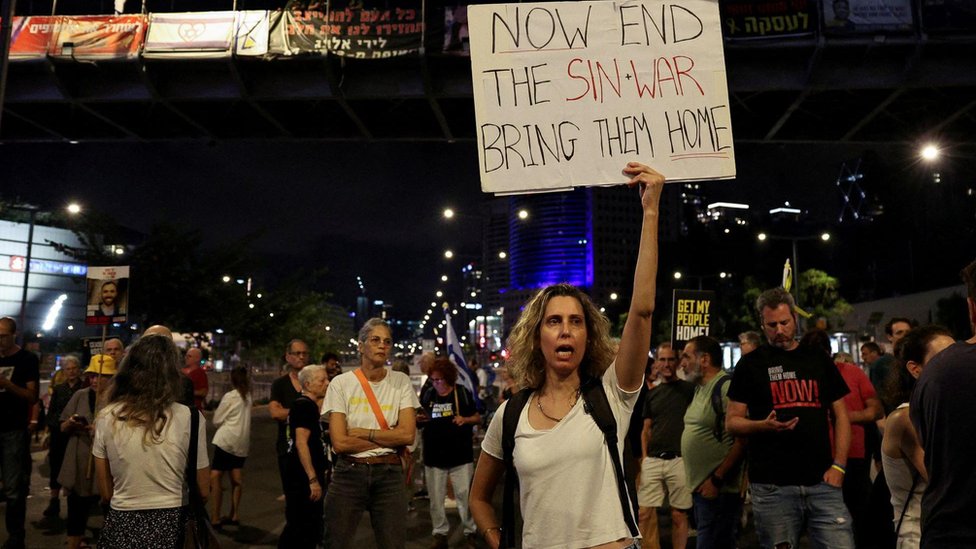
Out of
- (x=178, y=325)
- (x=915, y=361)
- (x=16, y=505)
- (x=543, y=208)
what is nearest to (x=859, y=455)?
(x=915, y=361)

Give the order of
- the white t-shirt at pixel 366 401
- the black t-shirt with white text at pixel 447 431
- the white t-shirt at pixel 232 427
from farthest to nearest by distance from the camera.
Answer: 1. the white t-shirt at pixel 232 427
2. the black t-shirt with white text at pixel 447 431
3. the white t-shirt at pixel 366 401

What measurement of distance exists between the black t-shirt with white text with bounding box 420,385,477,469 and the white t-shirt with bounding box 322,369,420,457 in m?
3.08

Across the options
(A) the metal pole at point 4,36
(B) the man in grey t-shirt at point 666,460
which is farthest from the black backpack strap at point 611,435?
(A) the metal pole at point 4,36

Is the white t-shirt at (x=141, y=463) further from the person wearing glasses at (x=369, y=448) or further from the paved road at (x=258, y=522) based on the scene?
the paved road at (x=258, y=522)

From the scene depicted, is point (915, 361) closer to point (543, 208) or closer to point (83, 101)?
point (83, 101)

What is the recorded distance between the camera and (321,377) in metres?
7.36

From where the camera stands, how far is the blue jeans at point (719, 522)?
605 cm

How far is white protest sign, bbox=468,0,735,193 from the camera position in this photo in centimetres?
351

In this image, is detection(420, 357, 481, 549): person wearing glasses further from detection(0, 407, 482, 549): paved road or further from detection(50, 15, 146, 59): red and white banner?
detection(50, 15, 146, 59): red and white banner

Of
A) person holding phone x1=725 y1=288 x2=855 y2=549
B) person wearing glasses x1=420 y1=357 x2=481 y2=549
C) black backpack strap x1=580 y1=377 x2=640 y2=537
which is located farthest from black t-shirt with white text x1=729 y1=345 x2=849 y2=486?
person wearing glasses x1=420 y1=357 x2=481 y2=549

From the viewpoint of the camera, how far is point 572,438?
2799mm

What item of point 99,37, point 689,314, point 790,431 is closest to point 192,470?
point 790,431

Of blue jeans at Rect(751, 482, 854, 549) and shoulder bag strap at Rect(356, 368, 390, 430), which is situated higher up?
shoulder bag strap at Rect(356, 368, 390, 430)

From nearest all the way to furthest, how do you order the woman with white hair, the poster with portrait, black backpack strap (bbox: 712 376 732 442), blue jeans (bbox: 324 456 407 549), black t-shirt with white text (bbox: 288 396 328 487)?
blue jeans (bbox: 324 456 407 549) → black backpack strap (bbox: 712 376 732 442) → the woman with white hair → black t-shirt with white text (bbox: 288 396 328 487) → the poster with portrait
